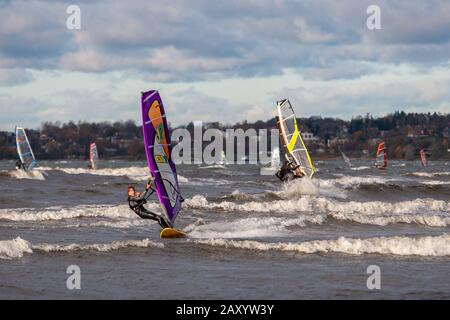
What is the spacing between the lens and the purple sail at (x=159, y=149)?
51.7 feet

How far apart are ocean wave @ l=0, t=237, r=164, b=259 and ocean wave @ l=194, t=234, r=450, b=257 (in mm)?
1179

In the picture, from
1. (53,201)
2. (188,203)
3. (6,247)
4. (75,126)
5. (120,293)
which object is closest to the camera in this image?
(120,293)

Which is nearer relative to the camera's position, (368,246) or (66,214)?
(368,246)

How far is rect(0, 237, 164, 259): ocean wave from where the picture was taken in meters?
14.2

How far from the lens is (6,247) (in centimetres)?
1423

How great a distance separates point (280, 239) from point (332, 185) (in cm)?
2183

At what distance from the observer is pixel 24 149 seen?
148 ft

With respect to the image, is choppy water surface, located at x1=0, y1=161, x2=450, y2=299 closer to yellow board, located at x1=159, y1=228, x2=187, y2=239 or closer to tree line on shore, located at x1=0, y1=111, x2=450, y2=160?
yellow board, located at x1=159, y1=228, x2=187, y2=239

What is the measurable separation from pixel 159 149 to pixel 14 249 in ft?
11.4

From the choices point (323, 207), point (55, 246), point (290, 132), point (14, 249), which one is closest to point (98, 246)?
point (55, 246)

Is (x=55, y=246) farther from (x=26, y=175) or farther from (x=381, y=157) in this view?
(x=381, y=157)

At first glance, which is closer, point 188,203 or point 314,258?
point 314,258

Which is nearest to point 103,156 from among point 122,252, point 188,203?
point 188,203
